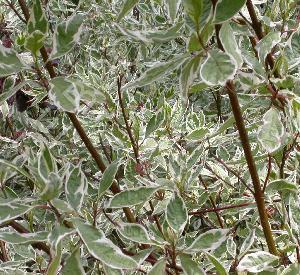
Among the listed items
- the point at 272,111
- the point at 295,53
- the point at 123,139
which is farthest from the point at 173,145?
the point at 272,111

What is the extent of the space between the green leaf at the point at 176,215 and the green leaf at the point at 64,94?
0.80 ft

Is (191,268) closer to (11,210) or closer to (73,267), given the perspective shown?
(73,267)

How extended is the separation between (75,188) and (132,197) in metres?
0.09

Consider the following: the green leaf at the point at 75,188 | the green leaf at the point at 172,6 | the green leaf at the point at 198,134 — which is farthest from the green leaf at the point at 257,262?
the green leaf at the point at 198,134

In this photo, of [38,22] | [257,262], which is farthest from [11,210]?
[257,262]

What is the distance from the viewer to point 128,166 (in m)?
1.35

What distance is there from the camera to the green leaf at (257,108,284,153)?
0.73 m

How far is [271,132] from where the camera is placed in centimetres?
75

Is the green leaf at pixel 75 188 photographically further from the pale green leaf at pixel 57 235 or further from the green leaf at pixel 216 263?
the green leaf at pixel 216 263

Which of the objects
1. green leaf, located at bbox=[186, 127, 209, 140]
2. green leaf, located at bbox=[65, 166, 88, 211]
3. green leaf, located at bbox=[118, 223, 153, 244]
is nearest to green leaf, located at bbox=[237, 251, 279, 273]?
green leaf, located at bbox=[118, 223, 153, 244]

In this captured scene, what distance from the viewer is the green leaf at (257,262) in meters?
0.81

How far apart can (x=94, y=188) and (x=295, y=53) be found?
69cm

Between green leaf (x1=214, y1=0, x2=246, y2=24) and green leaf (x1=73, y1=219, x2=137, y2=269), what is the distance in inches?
13.9

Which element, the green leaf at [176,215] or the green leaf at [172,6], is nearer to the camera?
the green leaf at [172,6]
